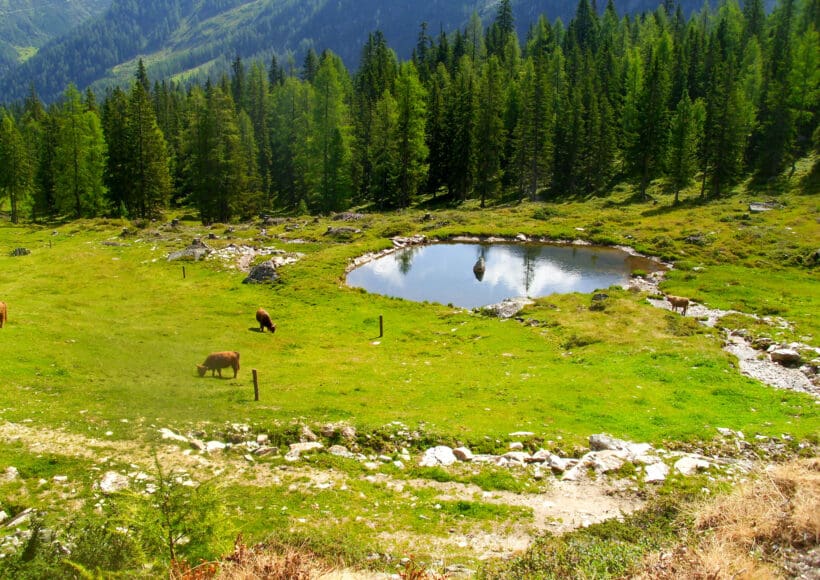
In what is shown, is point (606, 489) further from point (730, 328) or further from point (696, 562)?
point (730, 328)

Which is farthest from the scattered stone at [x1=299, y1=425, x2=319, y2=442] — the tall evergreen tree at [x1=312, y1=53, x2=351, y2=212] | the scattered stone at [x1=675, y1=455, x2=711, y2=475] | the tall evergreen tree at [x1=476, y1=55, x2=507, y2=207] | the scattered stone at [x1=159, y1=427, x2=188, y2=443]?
the tall evergreen tree at [x1=476, y1=55, x2=507, y2=207]

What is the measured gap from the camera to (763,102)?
81062mm

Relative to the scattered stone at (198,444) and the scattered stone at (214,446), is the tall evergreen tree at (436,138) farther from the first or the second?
the scattered stone at (198,444)

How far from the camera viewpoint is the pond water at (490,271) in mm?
45031

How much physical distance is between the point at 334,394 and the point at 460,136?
A: 227 feet

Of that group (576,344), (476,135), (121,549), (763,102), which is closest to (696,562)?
(121,549)

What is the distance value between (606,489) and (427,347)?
16410mm

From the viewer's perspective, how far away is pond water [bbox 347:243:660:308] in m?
45.0

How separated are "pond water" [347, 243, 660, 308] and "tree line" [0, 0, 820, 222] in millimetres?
25463

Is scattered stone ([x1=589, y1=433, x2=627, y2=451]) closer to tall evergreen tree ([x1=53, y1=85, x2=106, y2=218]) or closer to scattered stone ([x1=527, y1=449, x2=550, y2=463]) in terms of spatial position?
scattered stone ([x1=527, y1=449, x2=550, y2=463])

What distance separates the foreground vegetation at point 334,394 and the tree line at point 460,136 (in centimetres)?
2711

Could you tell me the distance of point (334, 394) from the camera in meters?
23.0

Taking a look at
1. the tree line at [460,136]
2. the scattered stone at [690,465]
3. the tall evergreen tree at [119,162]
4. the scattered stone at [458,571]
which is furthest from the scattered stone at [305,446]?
the tall evergreen tree at [119,162]

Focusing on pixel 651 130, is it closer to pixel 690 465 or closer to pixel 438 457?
pixel 690 465
